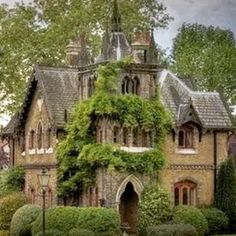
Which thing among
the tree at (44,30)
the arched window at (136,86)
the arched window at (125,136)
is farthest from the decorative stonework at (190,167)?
the tree at (44,30)

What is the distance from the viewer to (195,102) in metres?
61.0

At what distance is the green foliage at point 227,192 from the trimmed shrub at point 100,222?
7.65m

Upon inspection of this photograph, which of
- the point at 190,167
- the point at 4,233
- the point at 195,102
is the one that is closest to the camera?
the point at 4,233

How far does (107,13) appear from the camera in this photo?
7500 cm

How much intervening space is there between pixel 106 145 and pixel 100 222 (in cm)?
442

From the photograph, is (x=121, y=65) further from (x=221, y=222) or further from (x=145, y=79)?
(x=221, y=222)

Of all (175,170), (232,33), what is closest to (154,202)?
(175,170)

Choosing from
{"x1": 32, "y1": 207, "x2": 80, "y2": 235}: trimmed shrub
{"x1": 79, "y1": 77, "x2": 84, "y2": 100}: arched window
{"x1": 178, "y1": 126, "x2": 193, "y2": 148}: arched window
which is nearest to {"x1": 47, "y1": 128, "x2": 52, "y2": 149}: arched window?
{"x1": 79, "y1": 77, "x2": 84, "y2": 100}: arched window

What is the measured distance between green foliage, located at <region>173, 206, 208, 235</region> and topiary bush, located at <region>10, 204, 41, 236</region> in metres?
7.39

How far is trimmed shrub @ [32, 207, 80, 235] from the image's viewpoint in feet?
178

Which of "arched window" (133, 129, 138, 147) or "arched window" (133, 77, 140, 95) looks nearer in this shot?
"arched window" (133, 129, 138, 147)

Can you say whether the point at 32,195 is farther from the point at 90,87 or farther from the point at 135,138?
the point at 135,138

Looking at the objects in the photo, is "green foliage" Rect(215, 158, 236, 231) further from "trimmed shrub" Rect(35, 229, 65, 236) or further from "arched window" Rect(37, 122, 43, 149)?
"trimmed shrub" Rect(35, 229, 65, 236)

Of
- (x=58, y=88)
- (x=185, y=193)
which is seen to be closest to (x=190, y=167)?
(x=185, y=193)
